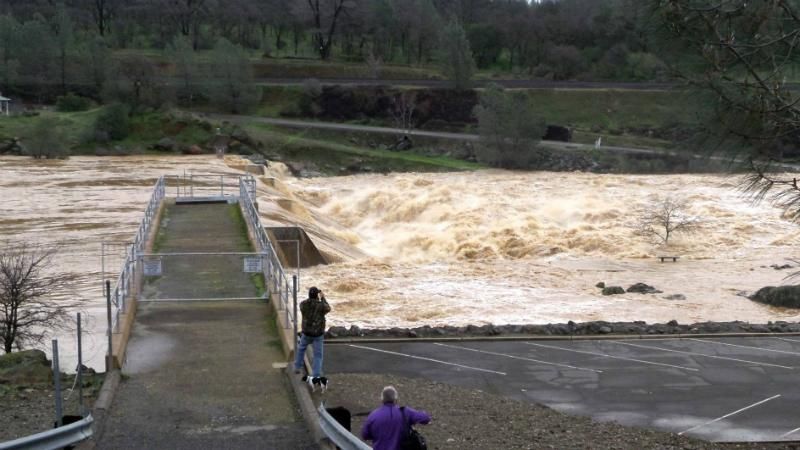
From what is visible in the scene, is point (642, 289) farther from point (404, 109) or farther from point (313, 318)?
point (404, 109)

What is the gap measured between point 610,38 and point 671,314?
241ft

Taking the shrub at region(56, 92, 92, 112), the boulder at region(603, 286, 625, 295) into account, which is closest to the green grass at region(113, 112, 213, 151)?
the shrub at region(56, 92, 92, 112)

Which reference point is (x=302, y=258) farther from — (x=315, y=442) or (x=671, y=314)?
(x=315, y=442)

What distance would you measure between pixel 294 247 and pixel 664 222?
15556 mm

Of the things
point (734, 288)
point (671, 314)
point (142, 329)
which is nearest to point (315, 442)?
point (142, 329)

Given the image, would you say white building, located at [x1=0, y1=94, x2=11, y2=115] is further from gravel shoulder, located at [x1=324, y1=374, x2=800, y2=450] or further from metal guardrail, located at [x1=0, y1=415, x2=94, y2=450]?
metal guardrail, located at [x1=0, y1=415, x2=94, y2=450]

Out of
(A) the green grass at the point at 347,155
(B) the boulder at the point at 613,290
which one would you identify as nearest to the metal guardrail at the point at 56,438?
(B) the boulder at the point at 613,290

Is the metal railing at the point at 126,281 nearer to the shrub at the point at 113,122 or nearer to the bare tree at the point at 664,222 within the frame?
the bare tree at the point at 664,222

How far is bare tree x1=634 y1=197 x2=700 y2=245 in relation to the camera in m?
38.2

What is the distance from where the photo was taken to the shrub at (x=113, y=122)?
64.0 meters

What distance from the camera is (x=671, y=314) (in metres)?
25.3

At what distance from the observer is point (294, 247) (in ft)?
102

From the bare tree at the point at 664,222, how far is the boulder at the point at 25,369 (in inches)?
1082

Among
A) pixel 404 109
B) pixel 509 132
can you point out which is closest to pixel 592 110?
pixel 404 109
